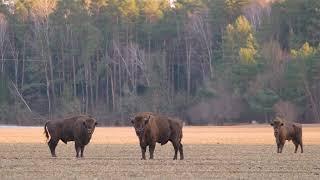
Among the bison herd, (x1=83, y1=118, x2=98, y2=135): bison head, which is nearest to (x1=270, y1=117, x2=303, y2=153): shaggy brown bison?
the bison herd

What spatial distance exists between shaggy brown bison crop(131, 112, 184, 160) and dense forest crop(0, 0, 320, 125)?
2858 inches

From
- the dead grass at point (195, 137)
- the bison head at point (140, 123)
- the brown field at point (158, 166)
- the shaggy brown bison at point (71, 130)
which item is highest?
the bison head at point (140, 123)

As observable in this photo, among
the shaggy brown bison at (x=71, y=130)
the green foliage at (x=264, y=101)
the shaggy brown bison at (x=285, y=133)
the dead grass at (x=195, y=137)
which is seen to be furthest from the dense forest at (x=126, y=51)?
the shaggy brown bison at (x=71, y=130)

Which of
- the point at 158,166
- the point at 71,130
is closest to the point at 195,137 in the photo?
the point at 71,130

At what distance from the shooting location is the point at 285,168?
26.8m

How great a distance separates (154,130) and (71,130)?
3804mm

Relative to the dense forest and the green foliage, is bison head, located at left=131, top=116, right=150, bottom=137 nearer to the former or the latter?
the green foliage

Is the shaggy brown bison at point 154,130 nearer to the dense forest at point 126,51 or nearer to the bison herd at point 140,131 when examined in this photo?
the bison herd at point 140,131

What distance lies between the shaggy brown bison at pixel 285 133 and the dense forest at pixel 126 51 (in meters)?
65.7

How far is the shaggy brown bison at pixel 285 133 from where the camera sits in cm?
3773

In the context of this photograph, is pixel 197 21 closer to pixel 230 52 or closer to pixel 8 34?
pixel 230 52

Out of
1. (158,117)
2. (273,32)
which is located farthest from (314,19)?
(158,117)

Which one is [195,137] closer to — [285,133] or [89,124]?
[285,133]

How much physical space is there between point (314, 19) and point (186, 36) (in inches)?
789
